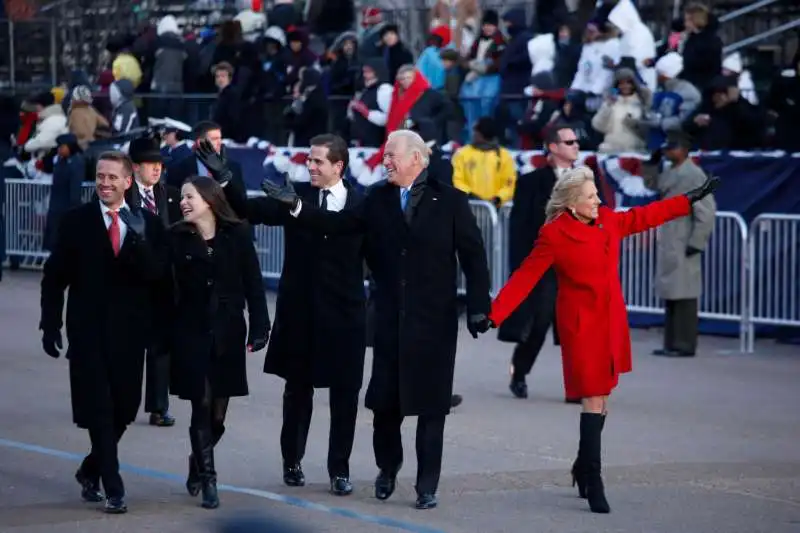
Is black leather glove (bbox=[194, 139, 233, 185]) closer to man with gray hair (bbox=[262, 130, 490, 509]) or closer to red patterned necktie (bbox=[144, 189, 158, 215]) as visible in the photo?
man with gray hair (bbox=[262, 130, 490, 509])

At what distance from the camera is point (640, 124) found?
60.5ft

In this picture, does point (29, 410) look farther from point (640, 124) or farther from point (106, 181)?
point (640, 124)

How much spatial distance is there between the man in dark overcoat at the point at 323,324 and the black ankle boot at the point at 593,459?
1.22 metres

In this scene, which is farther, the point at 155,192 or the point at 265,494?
the point at 155,192

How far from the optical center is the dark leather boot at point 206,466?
928cm

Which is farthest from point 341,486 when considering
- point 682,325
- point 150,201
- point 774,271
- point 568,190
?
point 774,271

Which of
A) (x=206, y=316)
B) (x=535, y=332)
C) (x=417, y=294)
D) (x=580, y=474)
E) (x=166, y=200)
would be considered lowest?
(x=580, y=474)

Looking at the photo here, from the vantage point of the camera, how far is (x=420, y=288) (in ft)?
31.1

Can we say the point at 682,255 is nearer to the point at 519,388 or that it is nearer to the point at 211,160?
the point at 519,388

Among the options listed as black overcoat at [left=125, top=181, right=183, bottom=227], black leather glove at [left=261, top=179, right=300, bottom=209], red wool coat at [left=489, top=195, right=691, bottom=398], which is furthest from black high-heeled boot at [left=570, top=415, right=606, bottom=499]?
black overcoat at [left=125, top=181, right=183, bottom=227]

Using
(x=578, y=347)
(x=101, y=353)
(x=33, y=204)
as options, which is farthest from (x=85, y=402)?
(x=33, y=204)


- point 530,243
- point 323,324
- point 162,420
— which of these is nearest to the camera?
point 323,324

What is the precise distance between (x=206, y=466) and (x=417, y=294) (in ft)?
4.30

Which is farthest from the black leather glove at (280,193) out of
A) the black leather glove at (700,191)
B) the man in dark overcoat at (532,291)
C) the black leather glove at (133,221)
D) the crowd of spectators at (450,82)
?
the crowd of spectators at (450,82)
